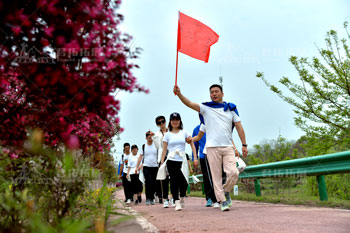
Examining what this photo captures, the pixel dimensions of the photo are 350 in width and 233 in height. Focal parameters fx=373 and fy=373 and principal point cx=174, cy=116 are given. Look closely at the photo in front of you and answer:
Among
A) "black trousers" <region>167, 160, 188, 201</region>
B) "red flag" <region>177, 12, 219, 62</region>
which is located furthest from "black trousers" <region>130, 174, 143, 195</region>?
"red flag" <region>177, 12, 219, 62</region>

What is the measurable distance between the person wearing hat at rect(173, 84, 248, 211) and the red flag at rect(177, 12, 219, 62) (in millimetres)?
744

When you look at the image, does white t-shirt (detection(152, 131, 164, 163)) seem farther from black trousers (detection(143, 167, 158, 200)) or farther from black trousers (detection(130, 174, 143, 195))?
black trousers (detection(130, 174, 143, 195))

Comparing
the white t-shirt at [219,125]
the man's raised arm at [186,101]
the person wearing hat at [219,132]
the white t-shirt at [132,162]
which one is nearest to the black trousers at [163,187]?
the white t-shirt at [132,162]

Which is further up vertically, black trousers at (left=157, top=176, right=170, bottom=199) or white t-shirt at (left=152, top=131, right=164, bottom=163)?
white t-shirt at (left=152, top=131, right=164, bottom=163)

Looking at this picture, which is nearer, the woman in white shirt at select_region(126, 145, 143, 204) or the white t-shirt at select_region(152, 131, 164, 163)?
the white t-shirt at select_region(152, 131, 164, 163)

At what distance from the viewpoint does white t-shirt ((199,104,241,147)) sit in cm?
654

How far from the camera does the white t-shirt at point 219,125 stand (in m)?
6.54

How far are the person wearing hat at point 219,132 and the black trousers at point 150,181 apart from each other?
351 cm

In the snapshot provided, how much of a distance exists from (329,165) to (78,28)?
5543 mm

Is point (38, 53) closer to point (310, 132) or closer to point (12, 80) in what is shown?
point (12, 80)

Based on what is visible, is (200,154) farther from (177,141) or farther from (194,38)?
(194,38)

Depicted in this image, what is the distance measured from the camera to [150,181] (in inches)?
387

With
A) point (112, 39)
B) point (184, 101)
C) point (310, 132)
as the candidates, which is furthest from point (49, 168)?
point (310, 132)

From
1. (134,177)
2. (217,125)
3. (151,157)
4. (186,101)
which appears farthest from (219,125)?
(134,177)
